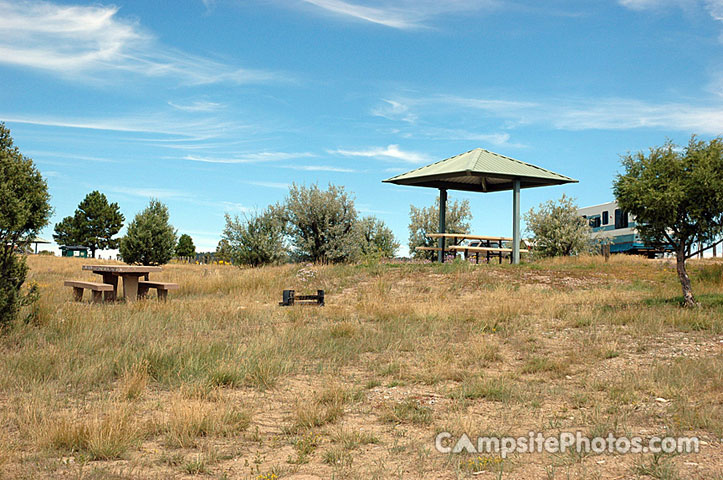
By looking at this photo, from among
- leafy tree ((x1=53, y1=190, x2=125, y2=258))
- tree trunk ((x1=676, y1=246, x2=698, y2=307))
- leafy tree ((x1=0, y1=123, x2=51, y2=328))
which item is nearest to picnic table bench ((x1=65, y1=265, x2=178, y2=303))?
leafy tree ((x1=0, y1=123, x2=51, y2=328))

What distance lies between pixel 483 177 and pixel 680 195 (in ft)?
30.4

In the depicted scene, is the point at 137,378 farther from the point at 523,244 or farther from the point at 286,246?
the point at 523,244

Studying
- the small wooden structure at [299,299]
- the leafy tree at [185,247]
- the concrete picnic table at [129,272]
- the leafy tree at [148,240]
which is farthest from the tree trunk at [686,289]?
the leafy tree at [185,247]

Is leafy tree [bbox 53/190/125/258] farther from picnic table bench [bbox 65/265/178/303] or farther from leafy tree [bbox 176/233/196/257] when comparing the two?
picnic table bench [bbox 65/265/178/303]

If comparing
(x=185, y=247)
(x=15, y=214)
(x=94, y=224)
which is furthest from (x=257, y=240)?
(x=185, y=247)

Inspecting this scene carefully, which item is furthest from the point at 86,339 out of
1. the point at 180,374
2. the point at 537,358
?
the point at 537,358

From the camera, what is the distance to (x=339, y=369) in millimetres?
6652

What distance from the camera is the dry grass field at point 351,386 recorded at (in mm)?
3824

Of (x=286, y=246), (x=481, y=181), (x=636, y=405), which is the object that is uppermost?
(x=481, y=181)

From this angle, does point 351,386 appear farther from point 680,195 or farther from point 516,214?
point 516,214

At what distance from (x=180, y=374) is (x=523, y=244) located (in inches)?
991

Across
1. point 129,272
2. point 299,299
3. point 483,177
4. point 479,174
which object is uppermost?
point 483,177

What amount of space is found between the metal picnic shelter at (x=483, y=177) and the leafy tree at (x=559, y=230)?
280 inches

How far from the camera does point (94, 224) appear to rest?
176 feet
